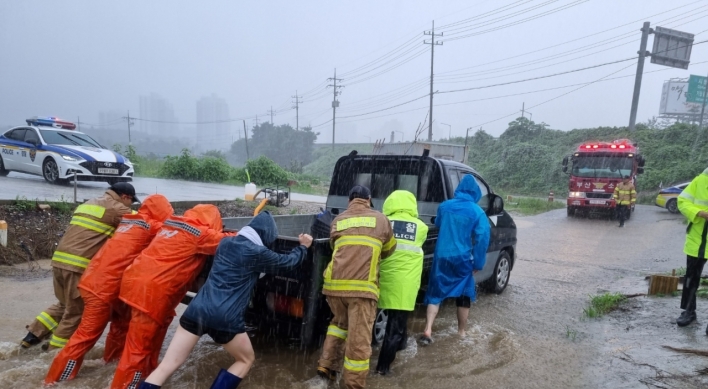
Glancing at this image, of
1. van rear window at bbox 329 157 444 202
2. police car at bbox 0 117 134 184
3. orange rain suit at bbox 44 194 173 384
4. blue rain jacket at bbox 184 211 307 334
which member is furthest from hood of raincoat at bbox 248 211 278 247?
police car at bbox 0 117 134 184

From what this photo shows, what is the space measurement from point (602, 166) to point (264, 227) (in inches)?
642

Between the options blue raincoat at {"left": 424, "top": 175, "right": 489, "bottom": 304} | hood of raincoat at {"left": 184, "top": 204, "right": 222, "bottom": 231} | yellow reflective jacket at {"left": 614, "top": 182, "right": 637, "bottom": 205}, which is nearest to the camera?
hood of raincoat at {"left": 184, "top": 204, "right": 222, "bottom": 231}

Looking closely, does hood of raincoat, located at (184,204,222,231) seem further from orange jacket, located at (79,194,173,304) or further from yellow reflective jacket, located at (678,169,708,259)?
yellow reflective jacket, located at (678,169,708,259)

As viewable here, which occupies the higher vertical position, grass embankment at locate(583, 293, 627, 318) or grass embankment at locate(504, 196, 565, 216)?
grass embankment at locate(583, 293, 627, 318)

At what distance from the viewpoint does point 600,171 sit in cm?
1666

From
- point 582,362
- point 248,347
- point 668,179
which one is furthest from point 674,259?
point 668,179

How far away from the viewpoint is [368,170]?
5.53 m

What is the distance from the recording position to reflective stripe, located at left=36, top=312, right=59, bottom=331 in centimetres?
420

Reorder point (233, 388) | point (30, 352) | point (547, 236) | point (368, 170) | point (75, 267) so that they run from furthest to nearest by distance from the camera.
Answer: point (547, 236) < point (368, 170) < point (30, 352) < point (75, 267) < point (233, 388)

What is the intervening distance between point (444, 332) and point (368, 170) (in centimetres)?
197

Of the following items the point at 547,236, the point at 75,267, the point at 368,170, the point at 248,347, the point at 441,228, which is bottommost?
the point at 547,236

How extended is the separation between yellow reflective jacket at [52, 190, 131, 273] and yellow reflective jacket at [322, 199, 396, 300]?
191cm

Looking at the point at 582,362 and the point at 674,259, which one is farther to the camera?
the point at 674,259

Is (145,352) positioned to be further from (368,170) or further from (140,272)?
(368,170)
